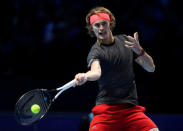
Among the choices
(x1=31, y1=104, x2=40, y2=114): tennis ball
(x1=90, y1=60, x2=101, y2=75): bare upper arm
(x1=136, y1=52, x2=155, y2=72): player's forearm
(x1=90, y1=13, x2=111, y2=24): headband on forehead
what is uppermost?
(x1=90, y1=13, x2=111, y2=24): headband on forehead

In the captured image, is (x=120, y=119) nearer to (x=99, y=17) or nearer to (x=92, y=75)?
(x=92, y=75)

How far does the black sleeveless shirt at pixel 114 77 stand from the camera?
3.16 m

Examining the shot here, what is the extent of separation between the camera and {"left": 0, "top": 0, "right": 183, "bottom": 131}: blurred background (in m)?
5.82

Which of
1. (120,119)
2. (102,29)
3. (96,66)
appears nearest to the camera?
(96,66)

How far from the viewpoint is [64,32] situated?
6.43 meters

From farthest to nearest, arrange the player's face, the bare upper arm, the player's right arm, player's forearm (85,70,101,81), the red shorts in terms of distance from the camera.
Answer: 1. the player's face
2. the red shorts
3. the bare upper arm
4. player's forearm (85,70,101,81)
5. the player's right arm

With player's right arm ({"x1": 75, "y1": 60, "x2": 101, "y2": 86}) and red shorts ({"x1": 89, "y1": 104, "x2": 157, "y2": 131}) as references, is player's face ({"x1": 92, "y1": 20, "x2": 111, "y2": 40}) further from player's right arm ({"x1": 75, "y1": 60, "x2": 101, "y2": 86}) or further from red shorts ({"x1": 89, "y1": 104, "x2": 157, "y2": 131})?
red shorts ({"x1": 89, "y1": 104, "x2": 157, "y2": 131})

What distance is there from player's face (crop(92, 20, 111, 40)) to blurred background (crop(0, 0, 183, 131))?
7.94ft

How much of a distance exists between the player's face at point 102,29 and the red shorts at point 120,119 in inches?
28.0

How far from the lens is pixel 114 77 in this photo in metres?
3.15

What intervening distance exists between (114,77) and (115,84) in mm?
71

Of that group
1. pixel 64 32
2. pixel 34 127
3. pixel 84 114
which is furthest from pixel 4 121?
pixel 64 32

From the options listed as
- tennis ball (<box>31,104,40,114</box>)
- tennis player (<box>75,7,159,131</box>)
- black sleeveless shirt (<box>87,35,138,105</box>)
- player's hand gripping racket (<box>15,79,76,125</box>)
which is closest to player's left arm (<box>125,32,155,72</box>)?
tennis player (<box>75,7,159,131</box>)

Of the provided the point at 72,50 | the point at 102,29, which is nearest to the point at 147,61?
the point at 102,29
